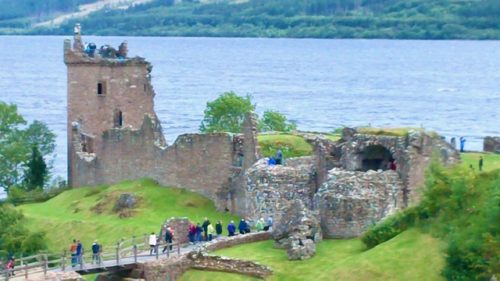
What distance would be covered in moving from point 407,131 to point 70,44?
31192 millimetres

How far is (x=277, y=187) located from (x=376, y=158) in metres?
4.42

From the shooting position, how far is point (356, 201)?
54406mm

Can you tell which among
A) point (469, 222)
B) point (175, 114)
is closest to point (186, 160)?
point (469, 222)

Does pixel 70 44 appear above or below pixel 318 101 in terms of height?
above

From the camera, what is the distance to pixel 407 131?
57625 millimetres

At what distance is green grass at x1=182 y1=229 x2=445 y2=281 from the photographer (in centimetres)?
4688

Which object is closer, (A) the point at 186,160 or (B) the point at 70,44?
(A) the point at 186,160

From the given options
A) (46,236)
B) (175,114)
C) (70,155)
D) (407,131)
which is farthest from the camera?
(175,114)

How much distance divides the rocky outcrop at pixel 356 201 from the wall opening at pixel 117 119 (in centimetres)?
2766

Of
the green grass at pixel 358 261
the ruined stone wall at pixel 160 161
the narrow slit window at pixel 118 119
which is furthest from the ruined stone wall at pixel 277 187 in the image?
the narrow slit window at pixel 118 119

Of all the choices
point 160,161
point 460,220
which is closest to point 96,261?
point 460,220

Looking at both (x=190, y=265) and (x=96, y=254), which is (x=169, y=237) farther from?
(x=190, y=265)

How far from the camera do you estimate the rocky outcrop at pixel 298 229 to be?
51.8 meters

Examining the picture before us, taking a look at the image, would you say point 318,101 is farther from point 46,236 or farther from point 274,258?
point 274,258
